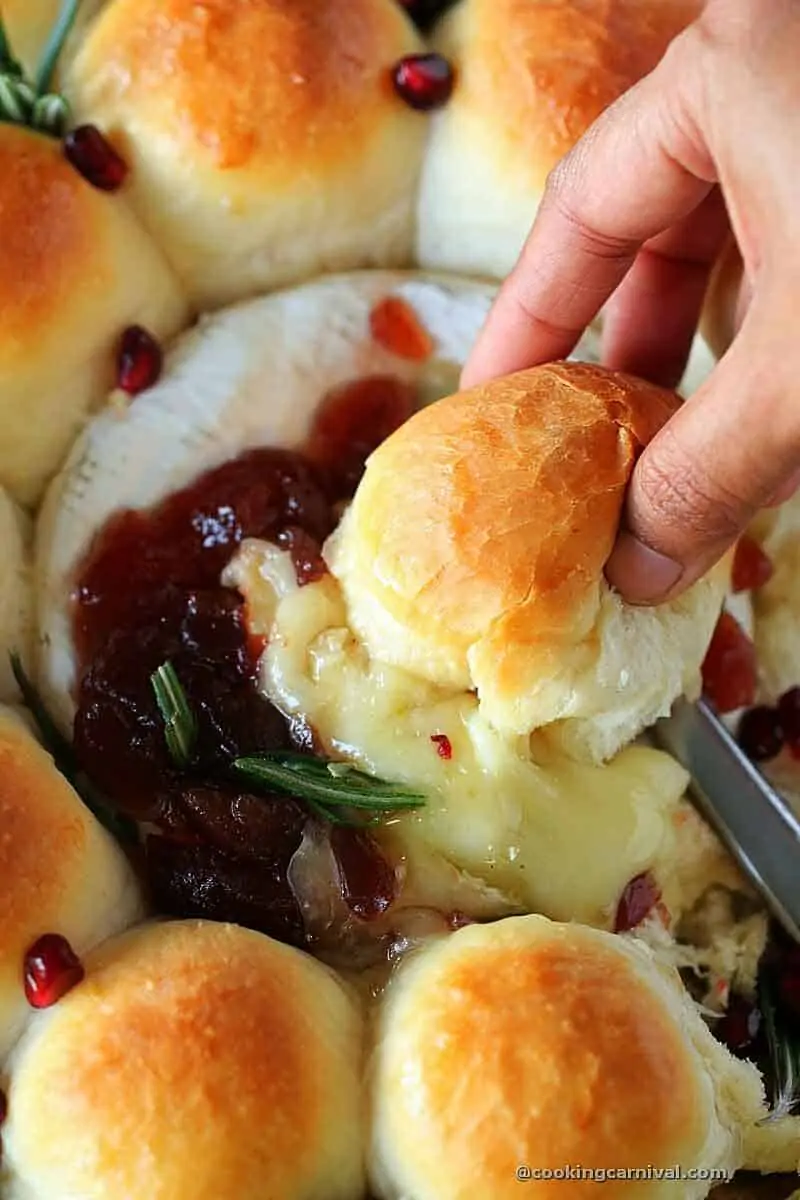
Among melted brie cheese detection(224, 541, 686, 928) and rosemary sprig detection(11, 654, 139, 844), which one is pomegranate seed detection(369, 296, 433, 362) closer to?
melted brie cheese detection(224, 541, 686, 928)

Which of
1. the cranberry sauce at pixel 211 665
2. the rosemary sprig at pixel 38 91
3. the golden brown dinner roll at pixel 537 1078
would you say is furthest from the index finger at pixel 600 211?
the golden brown dinner roll at pixel 537 1078

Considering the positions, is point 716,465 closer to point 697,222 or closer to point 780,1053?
point 697,222

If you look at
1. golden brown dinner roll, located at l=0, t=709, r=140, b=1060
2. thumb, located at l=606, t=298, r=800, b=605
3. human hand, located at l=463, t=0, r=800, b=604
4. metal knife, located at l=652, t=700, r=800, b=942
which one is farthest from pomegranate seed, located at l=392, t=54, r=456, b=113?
golden brown dinner roll, located at l=0, t=709, r=140, b=1060

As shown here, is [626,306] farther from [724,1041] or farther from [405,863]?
[724,1041]

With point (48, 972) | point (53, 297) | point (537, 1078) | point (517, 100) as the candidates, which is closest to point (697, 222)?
point (517, 100)

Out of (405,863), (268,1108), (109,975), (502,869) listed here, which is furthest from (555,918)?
(109,975)

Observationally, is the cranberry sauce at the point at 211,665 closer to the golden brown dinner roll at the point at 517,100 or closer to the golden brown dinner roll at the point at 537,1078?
the golden brown dinner roll at the point at 537,1078
